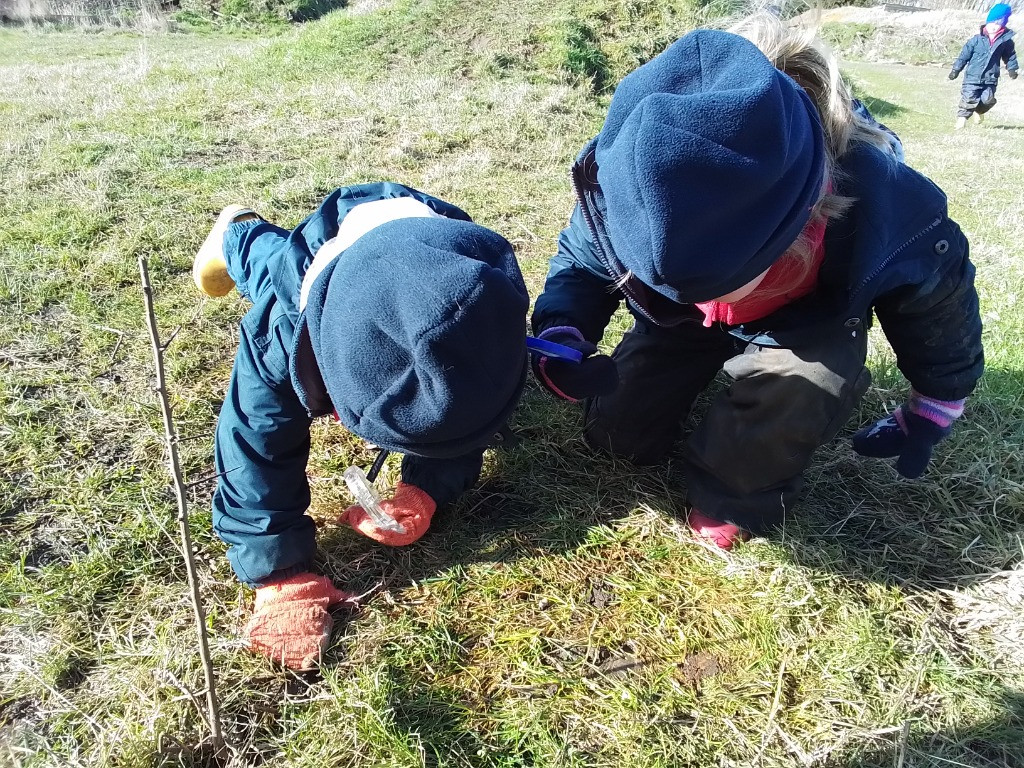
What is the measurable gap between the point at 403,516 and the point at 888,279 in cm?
142

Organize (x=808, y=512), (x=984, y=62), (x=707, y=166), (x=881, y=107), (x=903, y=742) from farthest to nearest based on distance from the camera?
(x=881, y=107), (x=984, y=62), (x=808, y=512), (x=903, y=742), (x=707, y=166)

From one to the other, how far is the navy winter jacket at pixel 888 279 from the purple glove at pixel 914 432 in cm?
4

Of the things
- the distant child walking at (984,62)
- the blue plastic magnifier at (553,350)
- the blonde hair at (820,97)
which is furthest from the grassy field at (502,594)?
the distant child walking at (984,62)

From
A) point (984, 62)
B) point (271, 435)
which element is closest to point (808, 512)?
point (271, 435)

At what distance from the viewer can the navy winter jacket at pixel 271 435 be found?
1701mm

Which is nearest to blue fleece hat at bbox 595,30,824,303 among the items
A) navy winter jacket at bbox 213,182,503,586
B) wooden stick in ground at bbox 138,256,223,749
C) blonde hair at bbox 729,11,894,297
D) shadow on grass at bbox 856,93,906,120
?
blonde hair at bbox 729,11,894,297

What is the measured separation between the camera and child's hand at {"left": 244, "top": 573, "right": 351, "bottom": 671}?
168 centimetres

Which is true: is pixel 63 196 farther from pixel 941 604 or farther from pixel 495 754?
pixel 941 604

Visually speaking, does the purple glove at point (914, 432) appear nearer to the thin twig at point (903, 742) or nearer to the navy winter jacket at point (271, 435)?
the thin twig at point (903, 742)

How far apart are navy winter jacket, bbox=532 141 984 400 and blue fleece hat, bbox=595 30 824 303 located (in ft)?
0.92

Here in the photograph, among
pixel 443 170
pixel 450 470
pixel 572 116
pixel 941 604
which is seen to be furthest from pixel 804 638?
pixel 572 116

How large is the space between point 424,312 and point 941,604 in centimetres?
169

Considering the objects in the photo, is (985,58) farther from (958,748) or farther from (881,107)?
(958,748)

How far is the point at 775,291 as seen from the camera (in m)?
1.86
